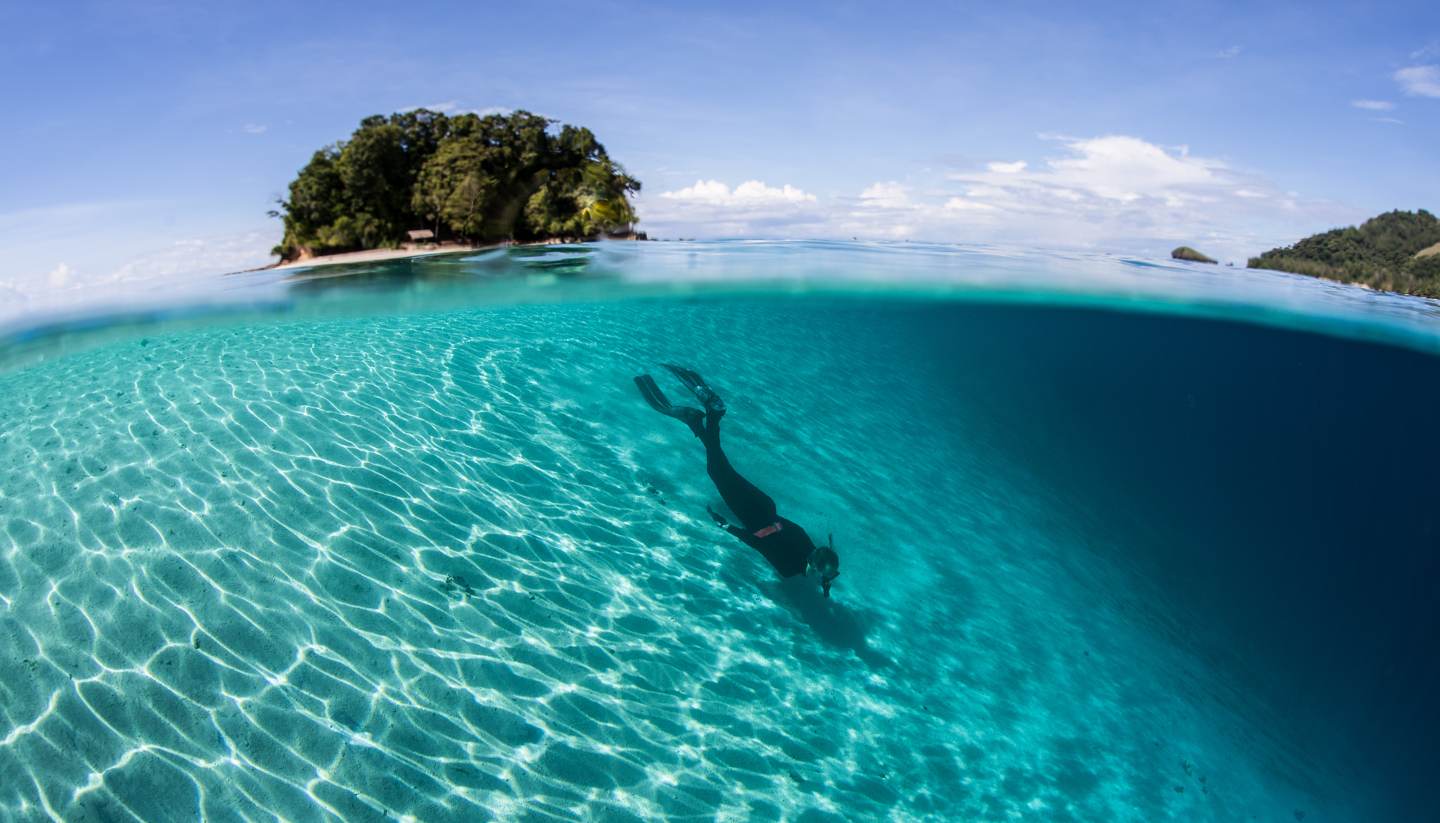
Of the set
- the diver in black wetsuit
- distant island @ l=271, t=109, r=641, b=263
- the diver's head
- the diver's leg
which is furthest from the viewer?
distant island @ l=271, t=109, r=641, b=263

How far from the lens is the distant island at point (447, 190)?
23.7 meters

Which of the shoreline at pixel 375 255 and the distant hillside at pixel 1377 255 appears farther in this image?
the shoreline at pixel 375 255

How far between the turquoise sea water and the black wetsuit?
0.41 meters

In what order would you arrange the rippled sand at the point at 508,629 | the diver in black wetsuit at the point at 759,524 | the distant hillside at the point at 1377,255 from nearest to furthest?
1. the rippled sand at the point at 508,629
2. the diver in black wetsuit at the point at 759,524
3. the distant hillside at the point at 1377,255

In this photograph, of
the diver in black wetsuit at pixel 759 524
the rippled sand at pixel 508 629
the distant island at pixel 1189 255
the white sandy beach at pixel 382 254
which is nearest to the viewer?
the rippled sand at pixel 508 629

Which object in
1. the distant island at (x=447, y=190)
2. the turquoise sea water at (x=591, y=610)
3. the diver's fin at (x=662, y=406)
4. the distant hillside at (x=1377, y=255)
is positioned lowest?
the turquoise sea water at (x=591, y=610)

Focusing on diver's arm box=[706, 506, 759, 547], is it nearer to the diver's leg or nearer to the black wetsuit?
the black wetsuit

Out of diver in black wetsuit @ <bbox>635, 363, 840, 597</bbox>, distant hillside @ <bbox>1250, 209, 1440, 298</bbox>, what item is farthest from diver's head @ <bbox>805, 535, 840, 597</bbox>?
distant hillside @ <bbox>1250, 209, 1440, 298</bbox>

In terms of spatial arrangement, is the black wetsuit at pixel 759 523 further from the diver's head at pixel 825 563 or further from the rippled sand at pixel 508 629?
the rippled sand at pixel 508 629

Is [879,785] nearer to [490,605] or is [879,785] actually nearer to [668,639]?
[668,639]

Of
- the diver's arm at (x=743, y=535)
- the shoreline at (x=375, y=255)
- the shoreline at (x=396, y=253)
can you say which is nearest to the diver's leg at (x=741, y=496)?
the diver's arm at (x=743, y=535)

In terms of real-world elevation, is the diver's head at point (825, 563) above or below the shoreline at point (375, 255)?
below

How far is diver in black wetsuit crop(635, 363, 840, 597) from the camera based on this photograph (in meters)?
6.37

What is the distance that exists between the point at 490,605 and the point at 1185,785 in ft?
25.8
